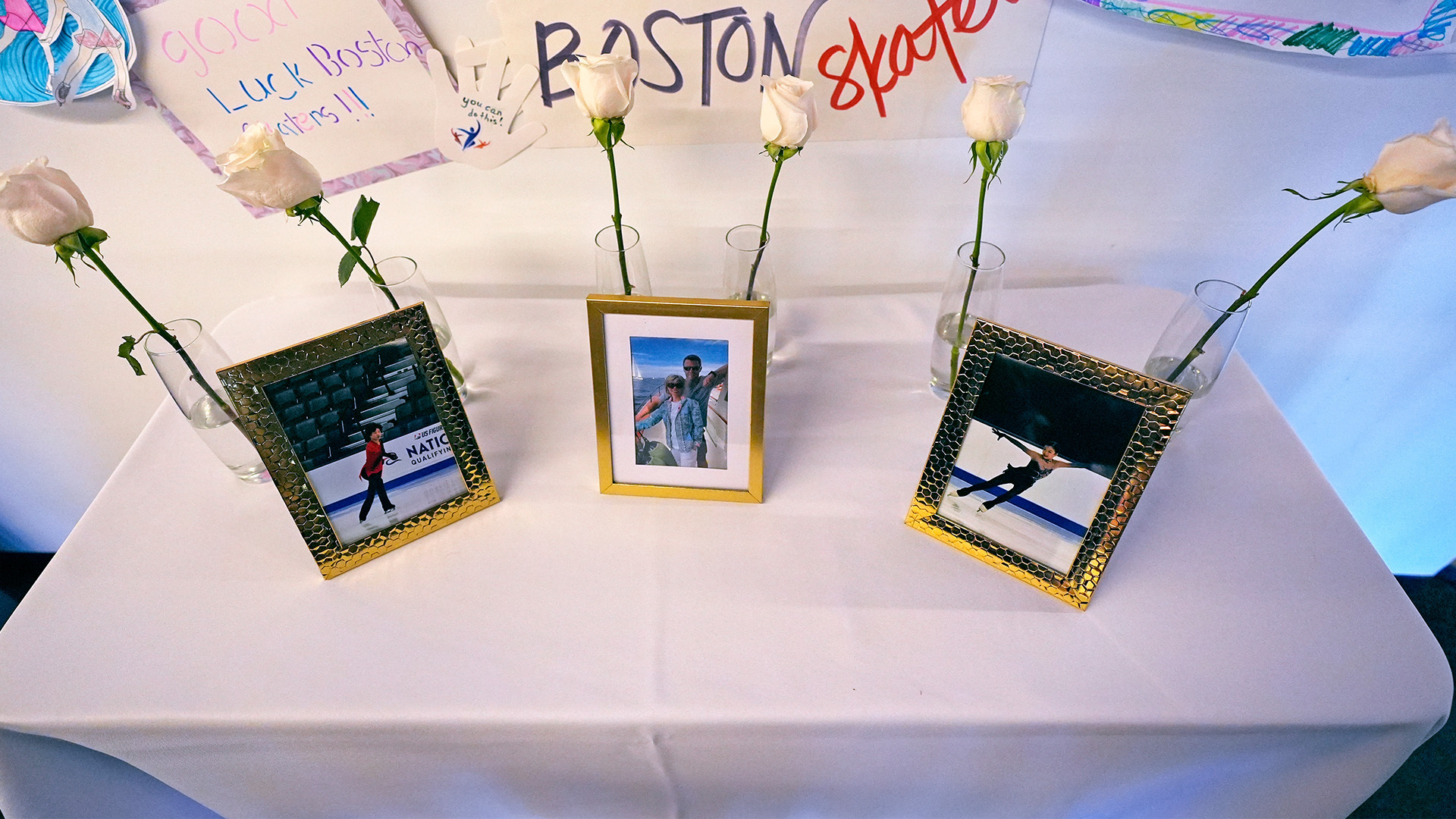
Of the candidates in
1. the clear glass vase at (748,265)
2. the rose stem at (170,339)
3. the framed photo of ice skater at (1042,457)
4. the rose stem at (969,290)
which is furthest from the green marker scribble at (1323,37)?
the rose stem at (170,339)

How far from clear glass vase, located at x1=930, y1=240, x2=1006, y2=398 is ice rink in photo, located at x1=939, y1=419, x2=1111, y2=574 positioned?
144 mm

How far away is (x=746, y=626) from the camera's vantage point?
0.71 meters

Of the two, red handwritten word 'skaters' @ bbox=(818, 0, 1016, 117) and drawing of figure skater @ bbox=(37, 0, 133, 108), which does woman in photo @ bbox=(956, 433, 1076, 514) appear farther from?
drawing of figure skater @ bbox=(37, 0, 133, 108)

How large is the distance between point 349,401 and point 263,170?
221mm

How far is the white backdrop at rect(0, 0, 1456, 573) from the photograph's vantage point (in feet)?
3.04

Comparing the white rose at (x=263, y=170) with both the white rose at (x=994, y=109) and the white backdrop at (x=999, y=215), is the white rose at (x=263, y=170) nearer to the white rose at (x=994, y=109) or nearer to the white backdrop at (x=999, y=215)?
the white backdrop at (x=999, y=215)

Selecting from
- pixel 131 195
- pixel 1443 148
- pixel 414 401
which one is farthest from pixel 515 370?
pixel 1443 148

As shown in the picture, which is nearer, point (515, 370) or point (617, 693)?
point (617, 693)

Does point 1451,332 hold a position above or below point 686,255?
below

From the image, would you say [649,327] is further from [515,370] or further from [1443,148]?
[1443,148]

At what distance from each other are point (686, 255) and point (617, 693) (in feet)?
2.15

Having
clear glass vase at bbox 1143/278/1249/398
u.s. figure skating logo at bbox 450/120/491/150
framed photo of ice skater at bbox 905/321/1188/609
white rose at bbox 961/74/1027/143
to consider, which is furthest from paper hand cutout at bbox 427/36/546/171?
clear glass vase at bbox 1143/278/1249/398

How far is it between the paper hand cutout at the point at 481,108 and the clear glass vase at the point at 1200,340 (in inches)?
31.4

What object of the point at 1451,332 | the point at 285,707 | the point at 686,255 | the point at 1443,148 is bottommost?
the point at 285,707
